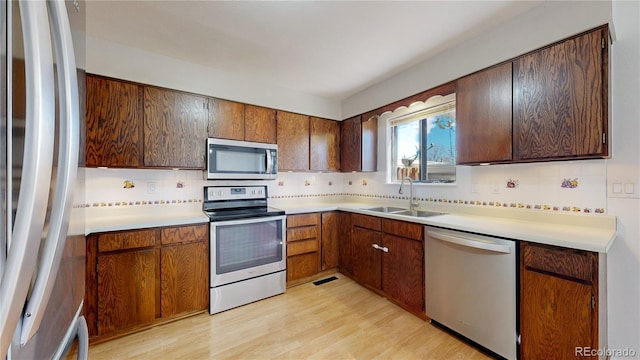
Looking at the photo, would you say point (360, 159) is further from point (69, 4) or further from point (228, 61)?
point (69, 4)

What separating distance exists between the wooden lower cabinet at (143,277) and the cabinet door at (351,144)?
193 centimetres

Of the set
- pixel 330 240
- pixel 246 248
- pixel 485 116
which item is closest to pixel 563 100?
pixel 485 116

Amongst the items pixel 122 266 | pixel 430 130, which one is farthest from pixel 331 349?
pixel 430 130

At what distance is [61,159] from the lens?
54 cm

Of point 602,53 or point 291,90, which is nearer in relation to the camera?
point 602,53

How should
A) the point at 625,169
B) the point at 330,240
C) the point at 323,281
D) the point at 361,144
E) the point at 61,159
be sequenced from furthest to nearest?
the point at 361,144
the point at 330,240
the point at 323,281
the point at 625,169
the point at 61,159

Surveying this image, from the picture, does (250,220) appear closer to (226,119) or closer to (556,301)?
(226,119)

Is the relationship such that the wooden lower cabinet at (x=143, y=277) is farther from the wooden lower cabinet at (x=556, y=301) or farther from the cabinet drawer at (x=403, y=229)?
the wooden lower cabinet at (x=556, y=301)

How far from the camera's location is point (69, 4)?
66cm

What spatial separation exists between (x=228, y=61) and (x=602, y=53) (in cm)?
275

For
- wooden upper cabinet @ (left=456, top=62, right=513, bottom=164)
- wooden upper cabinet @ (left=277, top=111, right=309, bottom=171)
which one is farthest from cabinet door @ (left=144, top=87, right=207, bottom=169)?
wooden upper cabinet @ (left=456, top=62, right=513, bottom=164)

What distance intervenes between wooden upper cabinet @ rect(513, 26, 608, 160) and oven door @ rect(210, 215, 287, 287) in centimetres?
217

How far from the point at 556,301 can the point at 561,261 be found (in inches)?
8.9

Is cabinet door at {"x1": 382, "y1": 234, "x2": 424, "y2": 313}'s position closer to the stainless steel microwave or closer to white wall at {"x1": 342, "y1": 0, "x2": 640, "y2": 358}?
white wall at {"x1": 342, "y1": 0, "x2": 640, "y2": 358}
